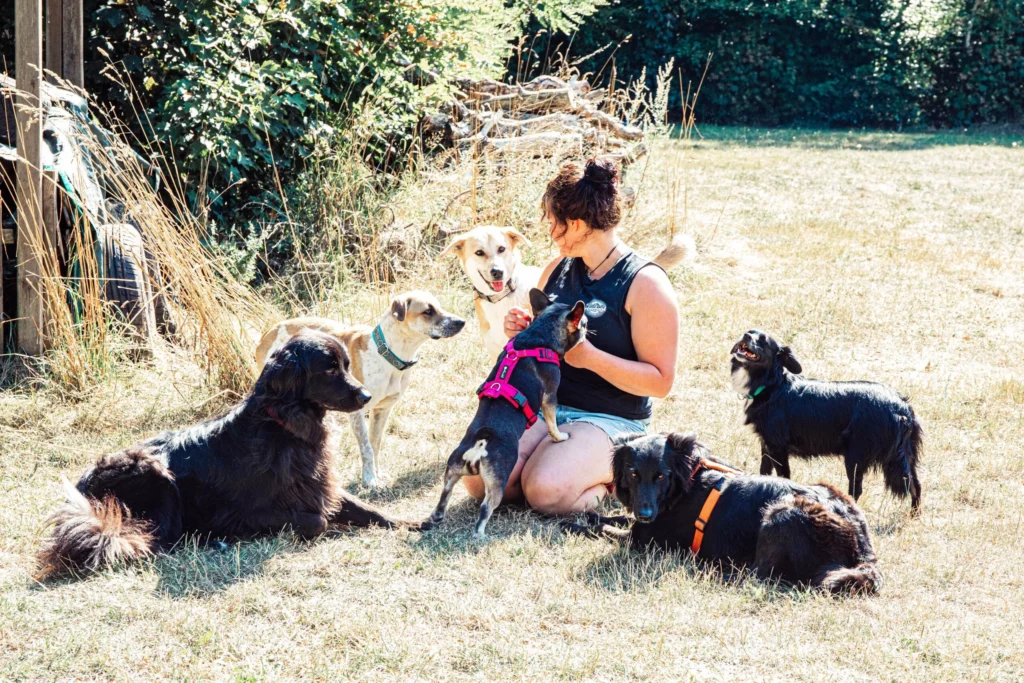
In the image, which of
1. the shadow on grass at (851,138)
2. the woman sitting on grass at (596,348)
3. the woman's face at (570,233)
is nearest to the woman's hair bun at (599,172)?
the woman sitting on grass at (596,348)

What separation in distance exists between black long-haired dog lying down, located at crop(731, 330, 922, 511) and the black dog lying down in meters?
0.76

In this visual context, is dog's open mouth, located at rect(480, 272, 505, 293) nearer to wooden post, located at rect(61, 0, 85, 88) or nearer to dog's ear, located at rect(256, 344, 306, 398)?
dog's ear, located at rect(256, 344, 306, 398)

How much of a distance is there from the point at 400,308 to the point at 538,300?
3.14 ft

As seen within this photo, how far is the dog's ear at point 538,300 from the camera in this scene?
462cm

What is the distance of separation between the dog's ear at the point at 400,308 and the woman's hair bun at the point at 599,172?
4.16 ft

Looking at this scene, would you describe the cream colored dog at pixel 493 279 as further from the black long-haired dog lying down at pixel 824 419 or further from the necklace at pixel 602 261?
the black long-haired dog lying down at pixel 824 419

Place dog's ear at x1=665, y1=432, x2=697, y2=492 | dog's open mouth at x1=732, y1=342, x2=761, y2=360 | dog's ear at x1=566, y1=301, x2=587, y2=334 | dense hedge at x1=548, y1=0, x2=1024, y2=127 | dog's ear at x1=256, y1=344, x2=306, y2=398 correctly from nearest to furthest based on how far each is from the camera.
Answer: dog's ear at x1=665, y1=432, x2=697, y2=492 < dog's ear at x1=256, y1=344, x2=306, y2=398 < dog's ear at x1=566, y1=301, x2=587, y2=334 < dog's open mouth at x1=732, y1=342, x2=761, y2=360 < dense hedge at x1=548, y1=0, x2=1024, y2=127

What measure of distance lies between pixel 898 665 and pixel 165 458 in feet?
9.70

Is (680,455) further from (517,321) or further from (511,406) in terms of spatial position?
(517,321)

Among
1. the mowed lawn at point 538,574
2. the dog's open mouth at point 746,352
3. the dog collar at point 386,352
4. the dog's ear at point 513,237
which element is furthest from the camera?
the dog's ear at point 513,237

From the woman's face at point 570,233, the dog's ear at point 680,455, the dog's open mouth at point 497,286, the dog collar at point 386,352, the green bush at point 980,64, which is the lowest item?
the dog's ear at point 680,455

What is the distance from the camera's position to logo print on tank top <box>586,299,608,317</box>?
4707mm

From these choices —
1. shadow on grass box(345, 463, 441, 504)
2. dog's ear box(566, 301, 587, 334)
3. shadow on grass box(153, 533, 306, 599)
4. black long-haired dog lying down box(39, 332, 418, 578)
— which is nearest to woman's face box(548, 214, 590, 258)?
dog's ear box(566, 301, 587, 334)

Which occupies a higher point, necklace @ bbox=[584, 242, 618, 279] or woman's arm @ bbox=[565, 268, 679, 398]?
necklace @ bbox=[584, 242, 618, 279]
